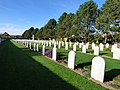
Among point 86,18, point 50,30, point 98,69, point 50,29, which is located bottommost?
point 98,69

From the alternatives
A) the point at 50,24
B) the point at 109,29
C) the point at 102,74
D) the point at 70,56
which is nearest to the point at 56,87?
the point at 102,74

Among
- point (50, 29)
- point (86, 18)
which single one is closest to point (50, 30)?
point (50, 29)

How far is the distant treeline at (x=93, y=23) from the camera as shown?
41.3m

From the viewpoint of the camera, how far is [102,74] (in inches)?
329

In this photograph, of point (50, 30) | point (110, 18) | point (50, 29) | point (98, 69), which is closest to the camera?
point (98, 69)

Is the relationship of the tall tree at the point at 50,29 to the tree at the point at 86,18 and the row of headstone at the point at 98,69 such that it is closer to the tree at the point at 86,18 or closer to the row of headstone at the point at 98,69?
the tree at the point at 86,18

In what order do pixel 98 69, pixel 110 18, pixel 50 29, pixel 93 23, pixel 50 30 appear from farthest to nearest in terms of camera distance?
1. pixel 50 29
2. pixel 50 30
3. pixel 93 23
4. pixel 110 18
5. pixel 98 69

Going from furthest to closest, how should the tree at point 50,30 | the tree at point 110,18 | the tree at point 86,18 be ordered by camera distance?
the tree at point 50,30 < the tree at point 86,18 < the tree at point 110,18

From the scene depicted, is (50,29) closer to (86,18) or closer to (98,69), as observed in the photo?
(86,18)

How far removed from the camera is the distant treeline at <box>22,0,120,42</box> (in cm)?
4134

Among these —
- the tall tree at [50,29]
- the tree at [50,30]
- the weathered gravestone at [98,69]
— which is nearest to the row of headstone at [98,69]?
the weathered gravestone at [98,69]

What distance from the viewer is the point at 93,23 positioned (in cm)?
5453

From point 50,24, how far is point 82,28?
34923mm

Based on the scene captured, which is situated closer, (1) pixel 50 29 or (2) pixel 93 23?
(2) pixel 93 23
